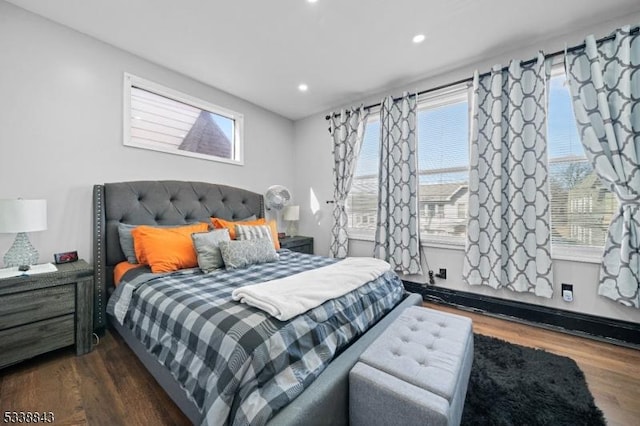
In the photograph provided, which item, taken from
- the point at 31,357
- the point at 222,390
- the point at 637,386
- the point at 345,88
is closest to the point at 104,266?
the point at 31,357

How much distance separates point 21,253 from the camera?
1.79 metres

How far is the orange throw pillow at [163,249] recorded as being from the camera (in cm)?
198

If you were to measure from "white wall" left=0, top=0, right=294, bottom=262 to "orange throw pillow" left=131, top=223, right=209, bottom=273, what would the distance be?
0.60 metres

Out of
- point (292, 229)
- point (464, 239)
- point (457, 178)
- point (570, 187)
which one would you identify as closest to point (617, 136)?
point (570, 187)

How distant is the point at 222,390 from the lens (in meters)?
0.96

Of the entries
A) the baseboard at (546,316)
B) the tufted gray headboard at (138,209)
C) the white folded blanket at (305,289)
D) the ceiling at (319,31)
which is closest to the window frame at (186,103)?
the ceiling at (319,31)

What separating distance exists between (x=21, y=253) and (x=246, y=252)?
152 centimetres

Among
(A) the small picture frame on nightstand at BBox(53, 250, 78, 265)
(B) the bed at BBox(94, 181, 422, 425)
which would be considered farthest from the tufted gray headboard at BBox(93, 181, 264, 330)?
(A) the small picture frame on nightstand at BBox(53, 250, 78, 265)

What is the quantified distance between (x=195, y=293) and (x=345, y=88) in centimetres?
287

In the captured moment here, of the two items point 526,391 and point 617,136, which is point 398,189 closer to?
point 617,136

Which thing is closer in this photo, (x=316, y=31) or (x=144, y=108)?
(x=316, y=31)

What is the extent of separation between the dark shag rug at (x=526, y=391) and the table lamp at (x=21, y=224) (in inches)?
112

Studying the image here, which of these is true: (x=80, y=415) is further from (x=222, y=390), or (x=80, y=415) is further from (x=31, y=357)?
(x=222, y=390)

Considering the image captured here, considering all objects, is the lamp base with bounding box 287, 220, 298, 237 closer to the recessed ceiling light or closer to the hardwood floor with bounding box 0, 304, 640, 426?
the hardwood floor with bounding box 0, 304, 640, 426
